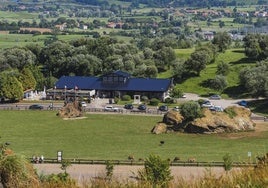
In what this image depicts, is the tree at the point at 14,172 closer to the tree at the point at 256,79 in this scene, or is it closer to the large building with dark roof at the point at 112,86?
the tree at the point at 256,79

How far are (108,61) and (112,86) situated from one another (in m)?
11.9

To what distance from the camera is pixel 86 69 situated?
91375 millimetres

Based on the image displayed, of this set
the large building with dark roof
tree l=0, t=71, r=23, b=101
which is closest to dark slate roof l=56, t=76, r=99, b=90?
the large building with dark roof

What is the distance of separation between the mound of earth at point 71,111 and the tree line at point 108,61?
51.8 ft

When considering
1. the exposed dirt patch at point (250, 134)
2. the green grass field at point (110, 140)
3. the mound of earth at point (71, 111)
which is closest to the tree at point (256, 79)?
the exposed dirt patch at point (250, 134)

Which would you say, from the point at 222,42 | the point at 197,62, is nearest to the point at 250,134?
the point at 197,62

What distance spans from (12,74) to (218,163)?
48207 millimetres

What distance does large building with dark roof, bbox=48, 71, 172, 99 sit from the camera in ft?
257

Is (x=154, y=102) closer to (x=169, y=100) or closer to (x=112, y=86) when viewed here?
(x=169, y=100)

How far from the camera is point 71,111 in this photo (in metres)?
63.6

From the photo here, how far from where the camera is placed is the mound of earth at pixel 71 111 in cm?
6356

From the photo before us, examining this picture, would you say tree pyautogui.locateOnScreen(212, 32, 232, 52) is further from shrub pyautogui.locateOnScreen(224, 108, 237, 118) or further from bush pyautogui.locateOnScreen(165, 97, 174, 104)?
shrub pyautogui.locateOnScreen(224, 108, 237, 118)

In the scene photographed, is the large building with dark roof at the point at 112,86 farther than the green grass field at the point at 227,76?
No

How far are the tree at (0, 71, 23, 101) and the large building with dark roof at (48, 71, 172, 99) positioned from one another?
6.30 m
